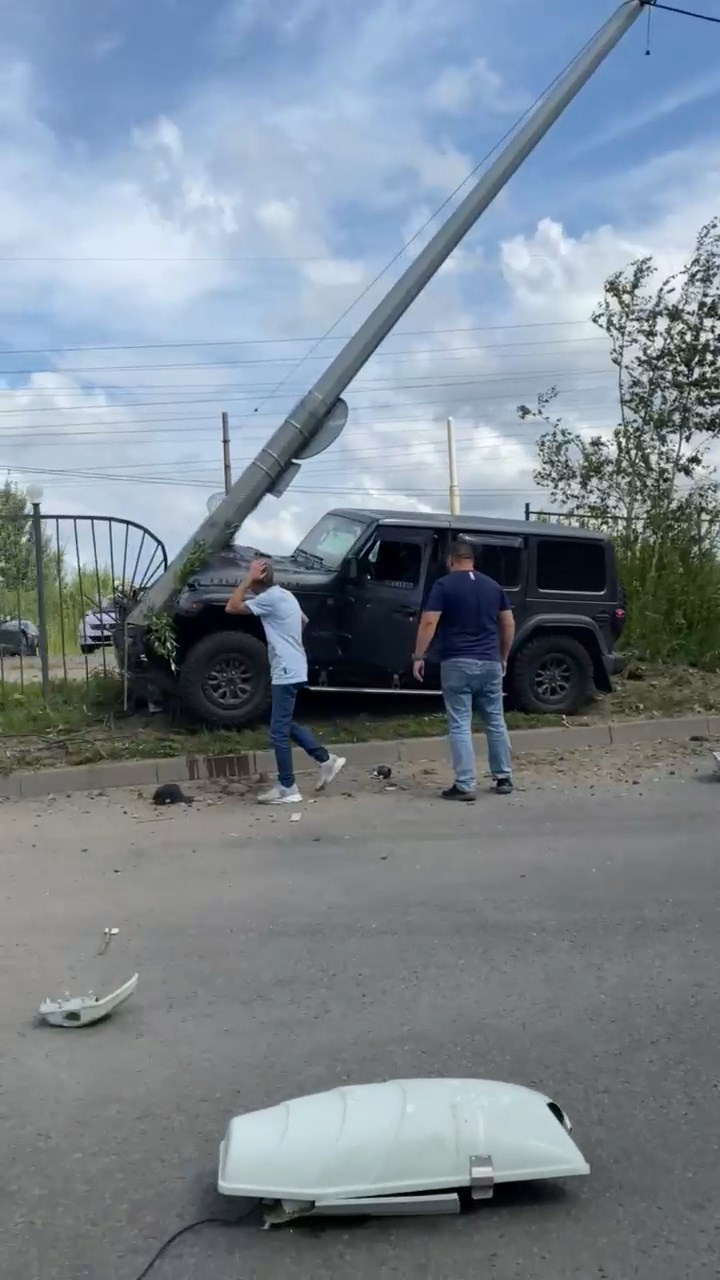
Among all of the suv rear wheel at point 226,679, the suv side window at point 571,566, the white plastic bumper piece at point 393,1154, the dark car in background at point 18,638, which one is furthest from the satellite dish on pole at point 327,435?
the white plastic bumper piece at point 393,1154

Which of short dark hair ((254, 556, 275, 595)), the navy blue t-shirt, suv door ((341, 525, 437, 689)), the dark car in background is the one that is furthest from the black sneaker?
the dark car in background

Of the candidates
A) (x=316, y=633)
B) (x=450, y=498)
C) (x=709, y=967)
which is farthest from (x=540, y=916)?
(x=450, y=498)

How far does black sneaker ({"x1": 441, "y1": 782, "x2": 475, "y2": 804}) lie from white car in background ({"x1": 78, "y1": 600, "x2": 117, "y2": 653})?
3801 millimetres

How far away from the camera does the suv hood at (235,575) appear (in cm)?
982

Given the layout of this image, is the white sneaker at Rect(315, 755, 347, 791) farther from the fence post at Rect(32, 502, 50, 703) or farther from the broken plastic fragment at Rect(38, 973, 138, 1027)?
the broken plastic fragment at Rect(38, 973, 138, 1027)

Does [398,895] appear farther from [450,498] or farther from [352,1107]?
[450,498]

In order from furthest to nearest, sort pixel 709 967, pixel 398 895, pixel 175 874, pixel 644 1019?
pixel 175 874 → pixel 398 895 → pixel 709 967 → pixel 644 1019

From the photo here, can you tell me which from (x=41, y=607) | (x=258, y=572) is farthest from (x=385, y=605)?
(x=41, y=607)

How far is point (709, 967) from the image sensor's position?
4617mm

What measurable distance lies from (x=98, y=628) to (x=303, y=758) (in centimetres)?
248

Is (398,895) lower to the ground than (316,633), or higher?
lower

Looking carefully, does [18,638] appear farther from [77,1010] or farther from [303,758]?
[77,1010]

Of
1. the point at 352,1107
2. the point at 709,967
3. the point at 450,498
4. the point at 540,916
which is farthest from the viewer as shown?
the point at 450,498

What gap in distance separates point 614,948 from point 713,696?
7.05 metres
